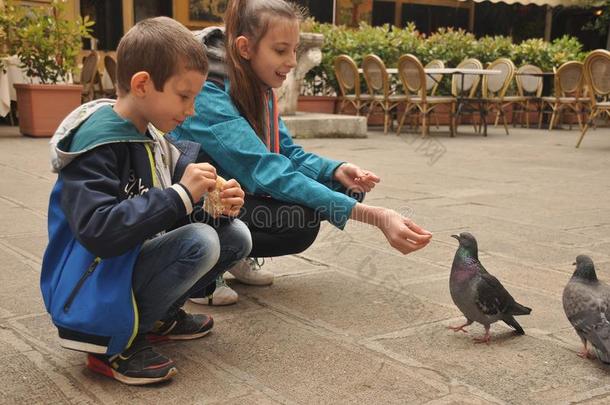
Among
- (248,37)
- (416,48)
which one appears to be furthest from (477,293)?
(416,48)

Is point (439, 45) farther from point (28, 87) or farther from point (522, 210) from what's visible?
point (522, 210)

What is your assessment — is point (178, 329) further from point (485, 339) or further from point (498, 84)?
point (498, 84)

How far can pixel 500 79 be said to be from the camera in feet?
36.9

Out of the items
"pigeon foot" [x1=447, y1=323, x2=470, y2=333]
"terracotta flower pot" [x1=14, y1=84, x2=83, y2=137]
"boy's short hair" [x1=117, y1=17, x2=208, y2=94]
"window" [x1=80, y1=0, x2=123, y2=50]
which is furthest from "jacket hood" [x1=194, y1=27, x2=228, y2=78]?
"window" [x1=80, y1=0, x2=123, y2=50]

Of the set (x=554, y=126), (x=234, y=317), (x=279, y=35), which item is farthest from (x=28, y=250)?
(x=554, y=126)

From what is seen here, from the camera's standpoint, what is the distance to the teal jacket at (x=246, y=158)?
234 cm

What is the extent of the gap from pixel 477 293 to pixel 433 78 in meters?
8.73

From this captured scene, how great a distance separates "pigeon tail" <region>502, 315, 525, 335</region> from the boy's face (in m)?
1.19

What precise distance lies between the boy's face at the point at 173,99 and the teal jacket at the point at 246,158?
0.55 meters

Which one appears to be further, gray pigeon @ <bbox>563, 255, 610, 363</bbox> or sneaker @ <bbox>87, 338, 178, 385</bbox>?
gray pigeon @ <bbox>563, 255, 610, 363</bbox>

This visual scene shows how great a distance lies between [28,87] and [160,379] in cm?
701

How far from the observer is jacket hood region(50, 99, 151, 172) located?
179cm

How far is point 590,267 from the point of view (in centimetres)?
216

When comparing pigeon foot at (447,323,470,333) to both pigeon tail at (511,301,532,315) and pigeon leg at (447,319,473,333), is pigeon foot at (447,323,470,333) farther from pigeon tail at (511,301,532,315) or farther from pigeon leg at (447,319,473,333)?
pigeon tail at (511,301,532,315)
